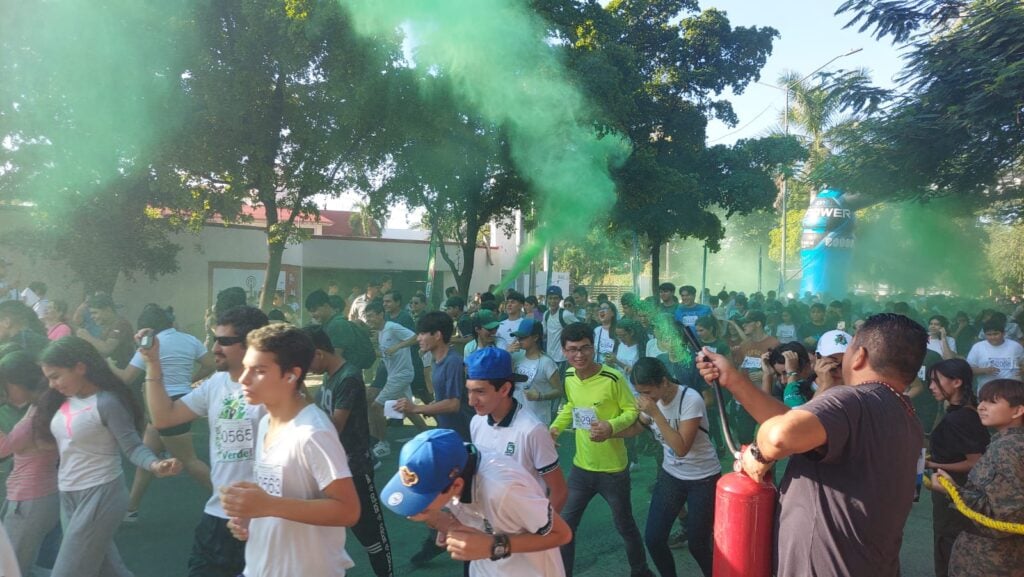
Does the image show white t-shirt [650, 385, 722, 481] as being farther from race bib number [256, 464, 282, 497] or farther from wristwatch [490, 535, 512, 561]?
race bib number [256, 464, 282, 497]

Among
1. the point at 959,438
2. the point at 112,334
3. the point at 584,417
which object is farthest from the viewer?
the point at 112,334

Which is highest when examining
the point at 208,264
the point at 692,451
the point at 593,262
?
the point at 593,262

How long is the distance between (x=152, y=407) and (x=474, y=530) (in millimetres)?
2106

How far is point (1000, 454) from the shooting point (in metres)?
3.07

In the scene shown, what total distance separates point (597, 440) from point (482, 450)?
5.81 feet

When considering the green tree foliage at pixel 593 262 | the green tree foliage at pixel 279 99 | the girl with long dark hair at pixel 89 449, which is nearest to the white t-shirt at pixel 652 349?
the girl with long dark hair at pixel 89 449

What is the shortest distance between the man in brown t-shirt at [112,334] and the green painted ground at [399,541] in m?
1.30

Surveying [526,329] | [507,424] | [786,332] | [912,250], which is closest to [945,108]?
[786,332]

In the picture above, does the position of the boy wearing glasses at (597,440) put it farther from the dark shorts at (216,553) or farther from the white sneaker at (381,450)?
the white sneaker at (381,450)

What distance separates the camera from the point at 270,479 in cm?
263

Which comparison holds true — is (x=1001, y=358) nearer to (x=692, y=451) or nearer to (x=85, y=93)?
(x=692, y=451)

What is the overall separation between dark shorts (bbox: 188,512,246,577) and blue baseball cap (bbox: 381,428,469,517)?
5.38ft

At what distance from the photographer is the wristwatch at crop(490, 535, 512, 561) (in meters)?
2.31

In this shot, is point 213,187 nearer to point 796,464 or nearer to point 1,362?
point 1,362
